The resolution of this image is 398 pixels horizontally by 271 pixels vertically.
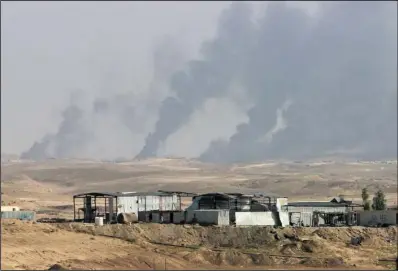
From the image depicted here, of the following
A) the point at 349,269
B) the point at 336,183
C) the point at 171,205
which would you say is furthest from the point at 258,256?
the point at 336,183

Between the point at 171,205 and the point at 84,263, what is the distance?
2772cm

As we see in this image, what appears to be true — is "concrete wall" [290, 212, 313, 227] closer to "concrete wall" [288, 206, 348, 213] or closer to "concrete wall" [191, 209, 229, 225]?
"concrete wall" [288, 206, 348, 213]

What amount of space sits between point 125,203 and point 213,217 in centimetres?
990

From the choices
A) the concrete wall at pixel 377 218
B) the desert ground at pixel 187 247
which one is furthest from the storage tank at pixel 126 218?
the concrete wall at pixel 377 218

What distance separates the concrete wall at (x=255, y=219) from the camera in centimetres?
6200

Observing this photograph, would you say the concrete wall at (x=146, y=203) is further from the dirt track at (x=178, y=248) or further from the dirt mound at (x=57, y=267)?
the dirt mound at (x=57, y=267)

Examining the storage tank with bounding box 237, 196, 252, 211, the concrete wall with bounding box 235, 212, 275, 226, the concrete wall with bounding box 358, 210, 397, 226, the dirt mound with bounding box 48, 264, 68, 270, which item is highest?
the storage tank with bounding box 237, 196, 252, 211

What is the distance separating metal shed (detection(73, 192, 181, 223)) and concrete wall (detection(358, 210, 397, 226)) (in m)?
19.7

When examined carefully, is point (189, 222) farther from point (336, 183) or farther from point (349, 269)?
point (336, 183)

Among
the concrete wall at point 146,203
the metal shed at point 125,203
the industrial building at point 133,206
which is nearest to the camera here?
the industrial building at point 133,206

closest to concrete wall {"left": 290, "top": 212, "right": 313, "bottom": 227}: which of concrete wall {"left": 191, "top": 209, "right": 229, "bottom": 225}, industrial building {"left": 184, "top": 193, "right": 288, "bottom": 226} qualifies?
industrial building {"left": 184, "top": 193, "right": 288, "bottom": 226}

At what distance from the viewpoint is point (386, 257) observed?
178 feet

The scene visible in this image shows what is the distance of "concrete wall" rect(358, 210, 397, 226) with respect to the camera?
235 feet

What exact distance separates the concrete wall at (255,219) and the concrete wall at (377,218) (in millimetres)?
14246
